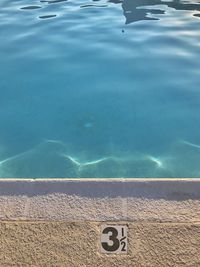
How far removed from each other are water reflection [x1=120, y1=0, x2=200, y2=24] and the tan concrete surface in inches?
256

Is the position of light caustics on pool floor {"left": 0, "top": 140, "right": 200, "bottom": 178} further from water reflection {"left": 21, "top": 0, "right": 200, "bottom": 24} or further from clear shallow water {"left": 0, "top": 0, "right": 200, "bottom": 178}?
water reflection {"left": 21, "top": 0, "right": 200, "bottom": 24}

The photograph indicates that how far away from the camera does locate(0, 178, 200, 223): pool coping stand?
10.7 feet

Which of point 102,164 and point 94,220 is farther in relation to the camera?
point 102,164

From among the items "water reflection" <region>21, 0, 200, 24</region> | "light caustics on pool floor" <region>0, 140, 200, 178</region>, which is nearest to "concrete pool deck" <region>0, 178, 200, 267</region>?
"light caustics on pool floor" <region>0, 140, 200, 178</region>

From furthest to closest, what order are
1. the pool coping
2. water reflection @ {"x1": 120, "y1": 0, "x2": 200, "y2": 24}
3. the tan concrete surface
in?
water reflection @ {"x1": 120, "y1": 0, "x2": 200, "y2": 24} → the pool coping → the tan concrete surface

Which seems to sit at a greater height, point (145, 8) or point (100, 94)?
point (145, 8)

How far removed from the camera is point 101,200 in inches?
135

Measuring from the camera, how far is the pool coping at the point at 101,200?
10.7 feet

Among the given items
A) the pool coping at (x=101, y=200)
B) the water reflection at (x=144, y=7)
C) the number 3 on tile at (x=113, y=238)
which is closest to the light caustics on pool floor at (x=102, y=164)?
the pool coping at (x=101, y=200)

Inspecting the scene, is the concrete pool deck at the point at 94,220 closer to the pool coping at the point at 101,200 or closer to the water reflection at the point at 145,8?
the pool coping at the point at 101,200

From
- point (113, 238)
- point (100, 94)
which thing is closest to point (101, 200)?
point (113, 238)

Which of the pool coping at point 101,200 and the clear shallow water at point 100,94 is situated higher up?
the pool coping at point 101,200

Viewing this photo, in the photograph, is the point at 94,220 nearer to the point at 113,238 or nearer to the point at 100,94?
the point at 113,238

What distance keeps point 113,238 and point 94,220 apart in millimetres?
248
